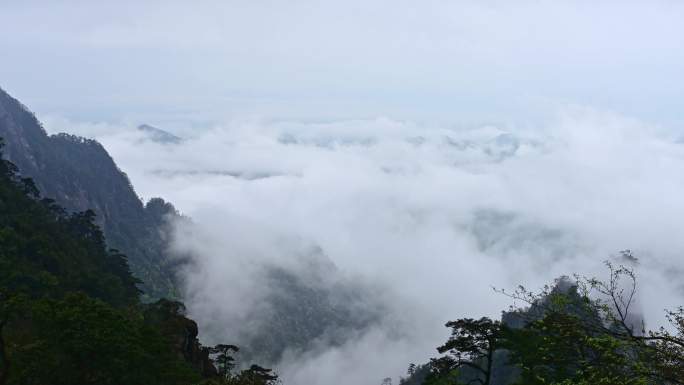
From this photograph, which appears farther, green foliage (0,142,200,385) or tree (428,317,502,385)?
tree (428,317,502,385)

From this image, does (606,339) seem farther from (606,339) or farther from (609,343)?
(609,343)

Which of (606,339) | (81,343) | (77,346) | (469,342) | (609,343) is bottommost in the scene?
(606,339)

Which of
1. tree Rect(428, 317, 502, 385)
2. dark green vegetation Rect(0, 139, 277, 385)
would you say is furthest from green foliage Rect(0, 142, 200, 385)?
tree Rect(428, 317, 502, 385)

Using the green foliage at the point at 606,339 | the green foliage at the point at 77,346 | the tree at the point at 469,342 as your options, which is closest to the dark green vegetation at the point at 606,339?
the green foliage at the point at 606,339

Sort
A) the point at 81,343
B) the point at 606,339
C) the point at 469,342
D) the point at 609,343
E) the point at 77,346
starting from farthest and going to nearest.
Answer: the point at 469,342, the point at 81,343, the point at 77,346, the point at 609,343, the point at 606,339

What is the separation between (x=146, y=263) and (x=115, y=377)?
18115cm

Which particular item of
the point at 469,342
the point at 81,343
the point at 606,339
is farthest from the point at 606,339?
the point at 81,343

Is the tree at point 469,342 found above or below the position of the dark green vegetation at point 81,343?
above

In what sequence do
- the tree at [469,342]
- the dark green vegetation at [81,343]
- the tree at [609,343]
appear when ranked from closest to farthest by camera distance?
the tree at [609,343], the dark green vegetation at [81,343], the tree at [469,342]

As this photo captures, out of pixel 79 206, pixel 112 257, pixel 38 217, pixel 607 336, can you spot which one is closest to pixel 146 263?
pixel 79 206

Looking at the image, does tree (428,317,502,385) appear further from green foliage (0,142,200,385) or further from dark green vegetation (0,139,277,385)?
green foliage (0,142,200,385)

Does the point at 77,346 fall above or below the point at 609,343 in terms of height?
above

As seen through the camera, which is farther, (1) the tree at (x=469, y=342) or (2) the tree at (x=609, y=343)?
(1) the tree at (x=469, y=342)

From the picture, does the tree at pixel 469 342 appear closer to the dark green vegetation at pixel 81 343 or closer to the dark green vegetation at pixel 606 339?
the dark green vegetation at pixel 81 343
